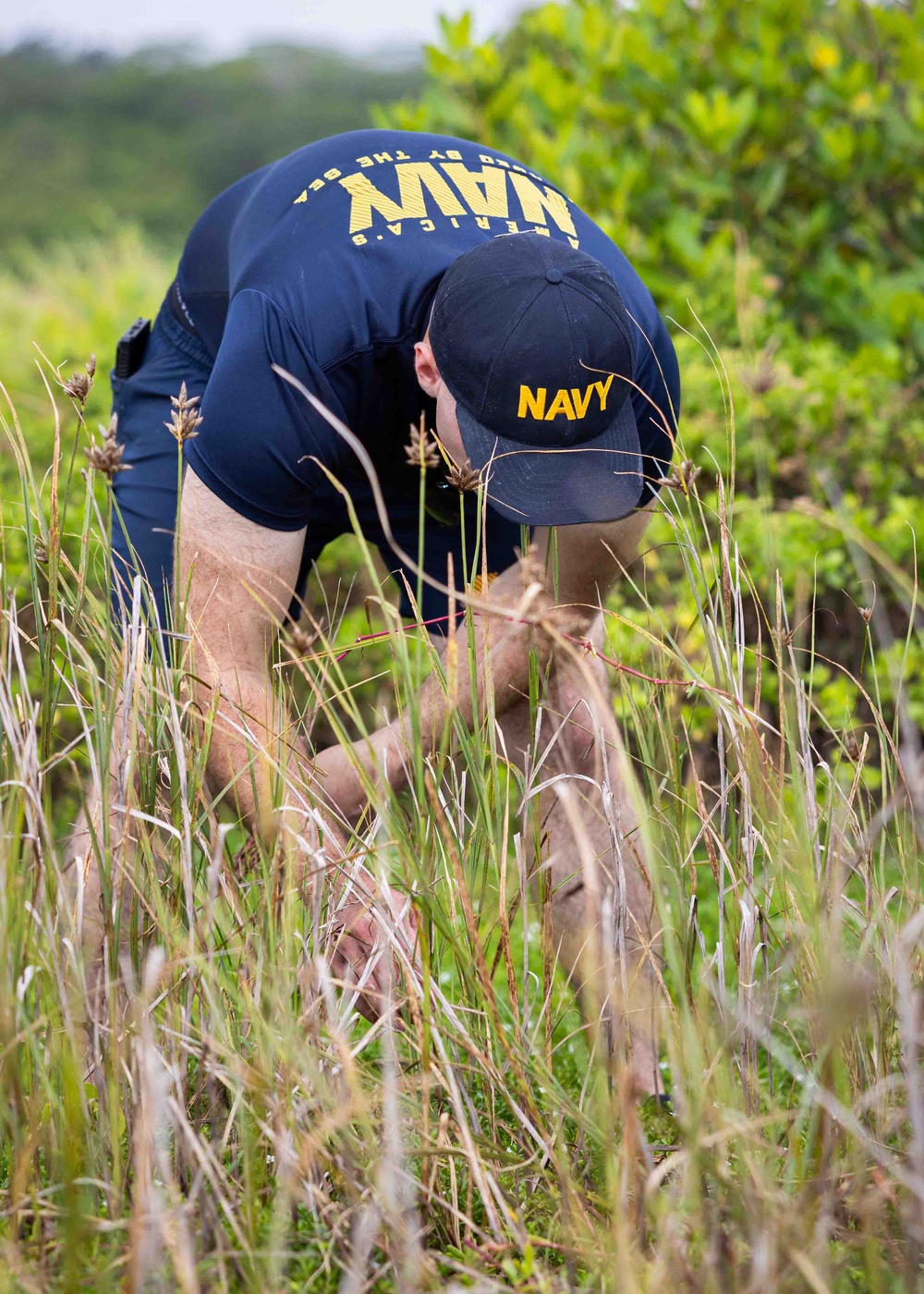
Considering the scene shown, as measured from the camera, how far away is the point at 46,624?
152 cm

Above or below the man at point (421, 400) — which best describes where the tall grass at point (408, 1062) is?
below

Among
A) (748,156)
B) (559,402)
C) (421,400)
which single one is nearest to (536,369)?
(559,402)

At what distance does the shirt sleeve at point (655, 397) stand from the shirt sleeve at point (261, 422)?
0.57 m

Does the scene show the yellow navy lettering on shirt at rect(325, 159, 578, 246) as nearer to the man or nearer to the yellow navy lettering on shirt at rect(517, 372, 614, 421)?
the man

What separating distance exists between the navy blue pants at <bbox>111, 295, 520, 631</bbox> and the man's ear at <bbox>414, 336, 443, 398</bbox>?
308mm

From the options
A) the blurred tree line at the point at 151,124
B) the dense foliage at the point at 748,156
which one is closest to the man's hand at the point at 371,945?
the dense foliage at the point at 748,156

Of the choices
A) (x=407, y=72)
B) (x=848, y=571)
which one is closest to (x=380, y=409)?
(x=848, y=571)

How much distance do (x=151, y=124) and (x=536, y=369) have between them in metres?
20.6

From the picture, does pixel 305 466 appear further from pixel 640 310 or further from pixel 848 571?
pixel 848 571

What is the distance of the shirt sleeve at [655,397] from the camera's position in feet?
6.77

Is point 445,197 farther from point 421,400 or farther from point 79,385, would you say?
point 79,385

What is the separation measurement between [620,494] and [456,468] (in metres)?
0.52

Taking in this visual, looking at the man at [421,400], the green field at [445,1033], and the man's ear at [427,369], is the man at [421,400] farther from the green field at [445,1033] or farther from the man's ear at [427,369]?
the green field at [445,1033]

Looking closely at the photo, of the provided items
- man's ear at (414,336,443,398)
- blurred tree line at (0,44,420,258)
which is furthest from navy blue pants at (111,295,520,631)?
blurred tree line at (0,44,420,258)
